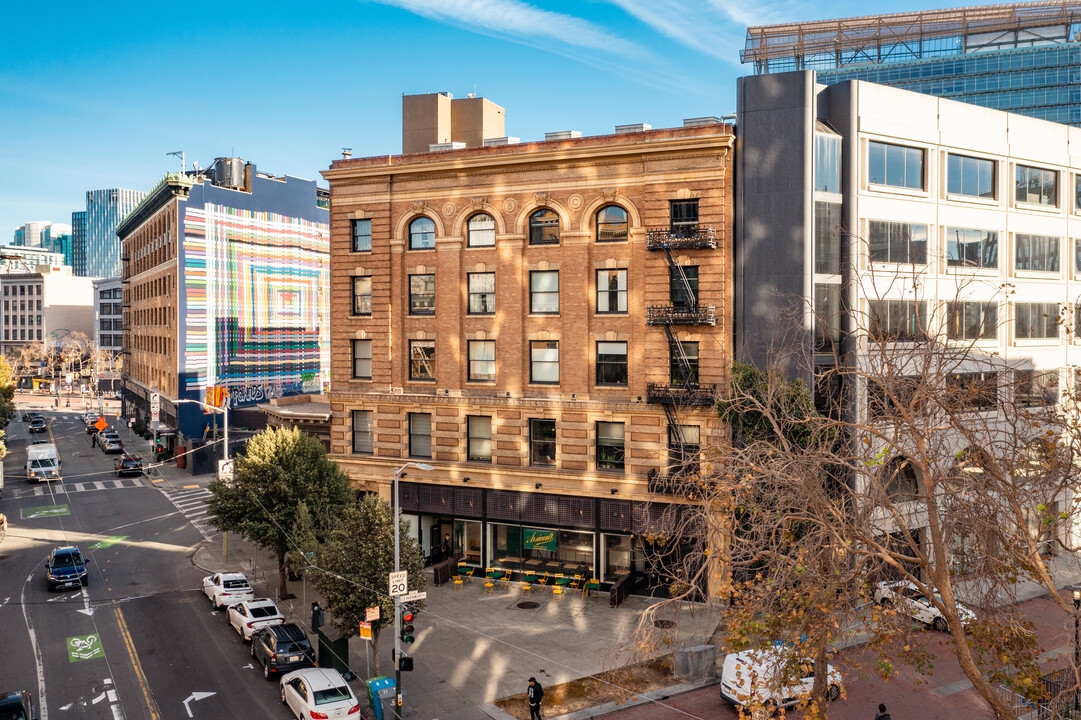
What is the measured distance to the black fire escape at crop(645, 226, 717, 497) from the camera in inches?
1233

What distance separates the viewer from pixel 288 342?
239 feet

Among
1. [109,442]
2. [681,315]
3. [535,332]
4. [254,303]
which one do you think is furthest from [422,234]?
[109,442]

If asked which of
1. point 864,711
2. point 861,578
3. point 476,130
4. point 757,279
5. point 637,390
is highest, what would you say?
point 476,130

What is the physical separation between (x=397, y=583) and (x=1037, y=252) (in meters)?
34.9

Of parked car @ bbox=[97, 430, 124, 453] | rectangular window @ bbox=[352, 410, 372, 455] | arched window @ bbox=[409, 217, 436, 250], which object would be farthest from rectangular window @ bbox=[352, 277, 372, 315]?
parked car @ bbox=[97, 430, 124, 453]

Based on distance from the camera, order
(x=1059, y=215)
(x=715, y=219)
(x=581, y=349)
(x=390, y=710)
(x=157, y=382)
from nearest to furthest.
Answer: (x=390, y=710)
(x=715, y=219)
(x=581, y=349)
(x=1059, y=215)
(x=157, y=382)

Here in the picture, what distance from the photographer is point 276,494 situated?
3206 centimetres

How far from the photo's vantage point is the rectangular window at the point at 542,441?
34.6 metres

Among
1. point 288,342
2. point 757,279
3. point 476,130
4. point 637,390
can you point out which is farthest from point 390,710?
point 288,342

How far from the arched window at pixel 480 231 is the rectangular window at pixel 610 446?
1015 centimetres

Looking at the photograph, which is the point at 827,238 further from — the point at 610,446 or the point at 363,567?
the point at 363,567

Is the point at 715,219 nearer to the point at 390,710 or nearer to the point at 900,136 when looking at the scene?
the point at 900,136

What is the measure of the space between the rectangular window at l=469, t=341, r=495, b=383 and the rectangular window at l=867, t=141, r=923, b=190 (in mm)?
18327

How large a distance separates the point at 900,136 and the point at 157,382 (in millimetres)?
66697
